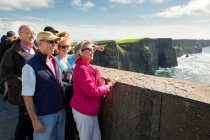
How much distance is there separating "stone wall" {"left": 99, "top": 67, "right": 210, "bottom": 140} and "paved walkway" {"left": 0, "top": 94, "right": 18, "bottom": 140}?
277 cm

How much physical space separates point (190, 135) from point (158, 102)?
0.53m

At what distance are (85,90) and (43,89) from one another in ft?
1.92

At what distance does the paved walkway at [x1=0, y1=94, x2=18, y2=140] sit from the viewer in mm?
5984

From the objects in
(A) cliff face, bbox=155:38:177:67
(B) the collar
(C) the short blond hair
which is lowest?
(A) cliff face, bbox=155:38:177:67

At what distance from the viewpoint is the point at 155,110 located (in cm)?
323

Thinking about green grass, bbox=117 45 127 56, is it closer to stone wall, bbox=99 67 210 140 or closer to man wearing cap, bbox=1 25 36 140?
man wearing cap, bbox=1 25 36 140

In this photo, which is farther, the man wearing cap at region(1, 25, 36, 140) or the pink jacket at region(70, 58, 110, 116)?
the man wearing cap at region(1, 25, 36, 140)

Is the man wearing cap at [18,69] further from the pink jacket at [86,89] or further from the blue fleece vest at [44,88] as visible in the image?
the pink jacket at [86,89]

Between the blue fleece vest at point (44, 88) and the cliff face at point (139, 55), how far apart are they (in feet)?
168

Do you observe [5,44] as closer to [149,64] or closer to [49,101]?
[49,101]

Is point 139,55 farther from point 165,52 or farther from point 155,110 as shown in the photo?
point 155,110

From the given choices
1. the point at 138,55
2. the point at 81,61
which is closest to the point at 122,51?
the point at 138,55

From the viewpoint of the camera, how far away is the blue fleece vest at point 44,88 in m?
3.60

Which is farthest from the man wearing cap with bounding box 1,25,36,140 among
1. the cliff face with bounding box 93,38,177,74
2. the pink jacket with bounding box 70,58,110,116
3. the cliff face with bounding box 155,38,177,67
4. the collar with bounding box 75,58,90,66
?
the cliff face with bounding box 155,38,177,67
